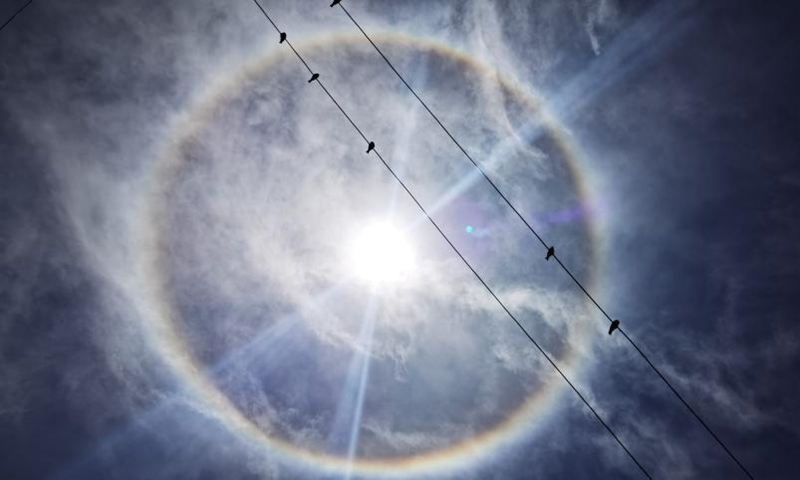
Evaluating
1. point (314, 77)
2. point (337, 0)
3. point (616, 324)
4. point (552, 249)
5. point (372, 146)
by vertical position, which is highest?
point (337, 0)

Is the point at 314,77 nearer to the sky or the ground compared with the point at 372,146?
nearer to the sky

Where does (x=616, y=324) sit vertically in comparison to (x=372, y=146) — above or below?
below

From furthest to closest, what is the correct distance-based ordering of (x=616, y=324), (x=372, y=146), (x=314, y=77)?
1. (x=314, y=77)
2. (x=372, y=146)
3. (x=616, y=324)

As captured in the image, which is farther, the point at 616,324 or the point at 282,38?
the point at 282,38

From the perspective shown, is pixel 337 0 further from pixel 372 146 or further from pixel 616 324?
pixel 616 324

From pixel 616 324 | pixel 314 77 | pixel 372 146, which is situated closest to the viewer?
pixel 616 324

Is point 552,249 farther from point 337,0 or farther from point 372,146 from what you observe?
point 337,0

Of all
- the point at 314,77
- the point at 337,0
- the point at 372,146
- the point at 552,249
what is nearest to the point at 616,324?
the point at 552,249

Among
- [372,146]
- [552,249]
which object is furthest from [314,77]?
[552,249]

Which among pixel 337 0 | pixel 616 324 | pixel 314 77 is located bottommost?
pixel 616 324
